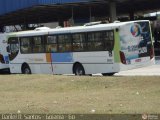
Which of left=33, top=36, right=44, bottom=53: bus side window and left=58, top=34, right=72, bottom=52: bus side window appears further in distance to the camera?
left=33, top=36, right=44, bottom=53: bus side window

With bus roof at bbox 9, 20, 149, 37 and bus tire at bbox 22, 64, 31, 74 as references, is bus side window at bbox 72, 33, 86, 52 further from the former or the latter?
bus tire at bbox 22, 64, 31, 74

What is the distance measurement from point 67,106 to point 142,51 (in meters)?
13.3

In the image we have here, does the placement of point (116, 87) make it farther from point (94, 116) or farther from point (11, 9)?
point (11, 9)

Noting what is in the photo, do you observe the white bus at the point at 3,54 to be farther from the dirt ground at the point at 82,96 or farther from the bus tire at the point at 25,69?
the dirt ground at the point at 82,96

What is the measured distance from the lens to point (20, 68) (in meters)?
29.2

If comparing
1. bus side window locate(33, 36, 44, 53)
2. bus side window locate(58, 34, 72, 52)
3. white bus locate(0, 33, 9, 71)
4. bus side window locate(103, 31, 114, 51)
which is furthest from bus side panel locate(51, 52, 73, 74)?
white bus locate(0, 33, 9, 71)

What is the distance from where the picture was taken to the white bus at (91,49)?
893 inches

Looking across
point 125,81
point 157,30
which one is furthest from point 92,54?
point 157,30

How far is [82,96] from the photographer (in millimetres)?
12461

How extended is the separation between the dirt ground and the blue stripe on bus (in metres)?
7.63

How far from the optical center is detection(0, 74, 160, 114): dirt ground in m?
10.2

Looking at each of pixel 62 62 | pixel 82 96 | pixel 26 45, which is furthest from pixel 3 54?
pixel 82 96

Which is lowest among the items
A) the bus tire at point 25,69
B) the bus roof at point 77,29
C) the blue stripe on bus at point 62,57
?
the bus tire at point 25,69

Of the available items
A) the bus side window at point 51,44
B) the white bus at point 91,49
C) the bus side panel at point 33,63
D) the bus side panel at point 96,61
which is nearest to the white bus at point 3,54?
the bus side panel at point 33,63
